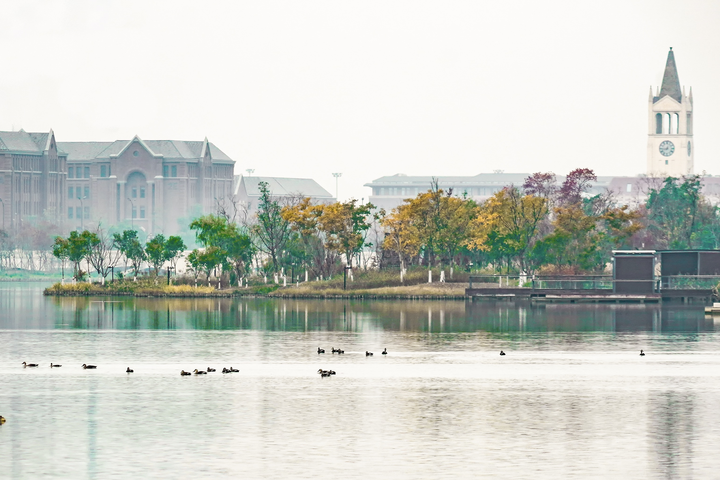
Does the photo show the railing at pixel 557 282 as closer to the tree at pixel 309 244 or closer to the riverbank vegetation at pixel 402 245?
the riverbank vegetation at pixel 402 245

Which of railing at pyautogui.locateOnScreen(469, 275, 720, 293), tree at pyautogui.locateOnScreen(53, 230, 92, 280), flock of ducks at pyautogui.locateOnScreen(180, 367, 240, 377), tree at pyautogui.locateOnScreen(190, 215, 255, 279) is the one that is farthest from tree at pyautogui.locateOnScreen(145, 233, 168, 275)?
flock of ducks at pyautogui.locateOnScreen(180, 367, 240, 377)

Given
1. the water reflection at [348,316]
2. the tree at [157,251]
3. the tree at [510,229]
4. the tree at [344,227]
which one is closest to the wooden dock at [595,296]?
the water reflection at [348,316]

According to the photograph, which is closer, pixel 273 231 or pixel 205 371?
pixel 205 371

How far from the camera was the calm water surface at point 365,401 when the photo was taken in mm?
24828

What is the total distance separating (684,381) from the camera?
124ft

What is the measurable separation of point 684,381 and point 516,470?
50.8ft

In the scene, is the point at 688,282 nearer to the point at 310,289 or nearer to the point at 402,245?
the point at 402,245

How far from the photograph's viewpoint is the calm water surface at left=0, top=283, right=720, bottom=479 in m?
24.8

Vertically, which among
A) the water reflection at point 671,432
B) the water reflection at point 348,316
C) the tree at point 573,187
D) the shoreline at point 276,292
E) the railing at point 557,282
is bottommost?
the water reflection at point 671,432

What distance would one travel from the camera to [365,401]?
33.2 metres

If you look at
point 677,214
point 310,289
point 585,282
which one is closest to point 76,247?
point 310,289

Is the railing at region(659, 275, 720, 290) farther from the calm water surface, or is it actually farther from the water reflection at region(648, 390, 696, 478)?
the water reflection at region(648, 390, 696, 478)

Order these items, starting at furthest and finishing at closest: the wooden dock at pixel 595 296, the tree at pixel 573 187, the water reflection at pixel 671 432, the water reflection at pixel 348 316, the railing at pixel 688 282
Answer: the tree at pixel 573 187 < the railing at pixel 688 282 < the wooden dock at pixel 595 296 < the water reflection at pixel 348 316 < the water reflection at pixel 671 432

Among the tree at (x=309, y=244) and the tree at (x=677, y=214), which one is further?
the tree at (x=677, y=214)
